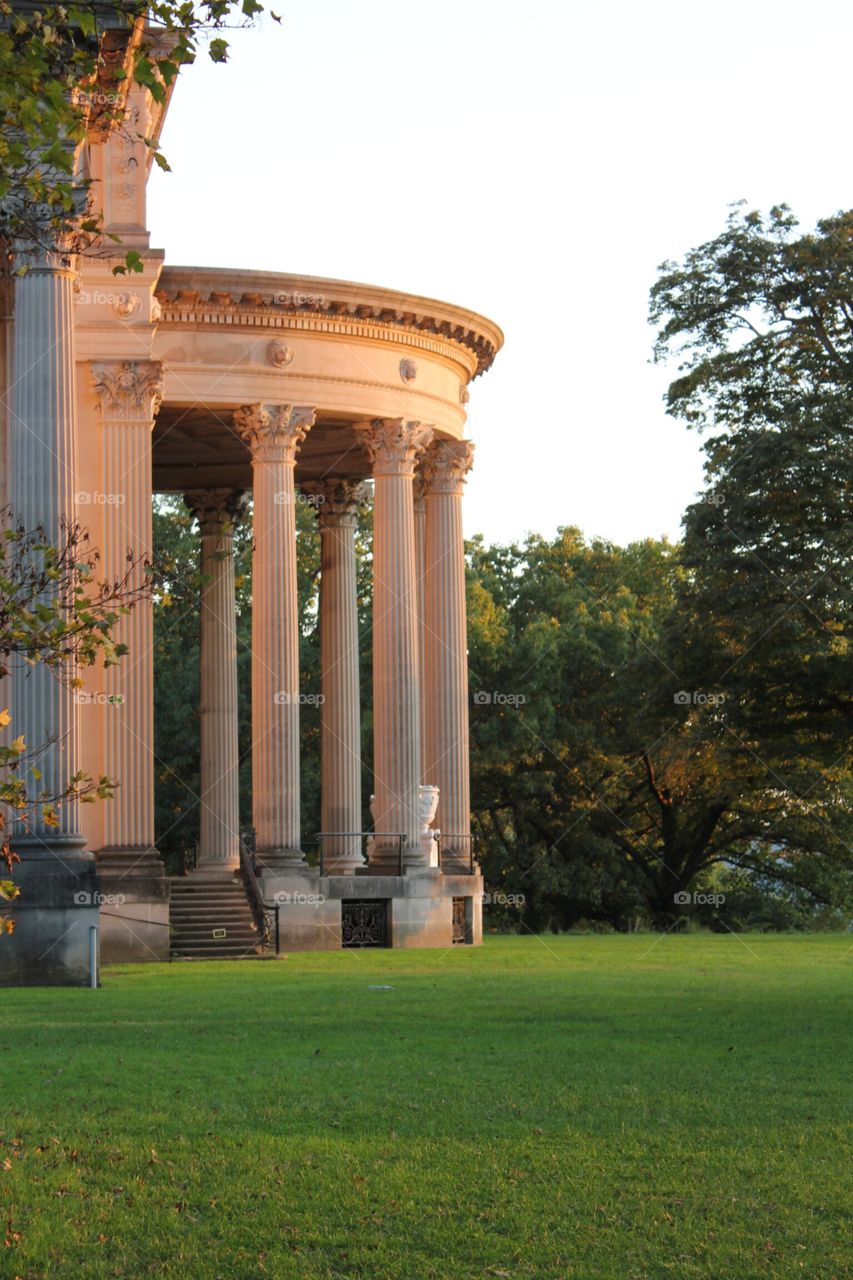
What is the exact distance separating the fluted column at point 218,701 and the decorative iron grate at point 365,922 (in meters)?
6.82

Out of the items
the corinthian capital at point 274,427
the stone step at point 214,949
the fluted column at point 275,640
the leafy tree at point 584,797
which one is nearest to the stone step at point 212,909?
the fluted column at point 275,640

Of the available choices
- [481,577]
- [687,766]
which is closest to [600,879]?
[481,577]

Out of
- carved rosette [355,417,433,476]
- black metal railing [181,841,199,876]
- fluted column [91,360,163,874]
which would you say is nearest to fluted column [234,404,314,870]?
carved rosette [355,417,433,476]

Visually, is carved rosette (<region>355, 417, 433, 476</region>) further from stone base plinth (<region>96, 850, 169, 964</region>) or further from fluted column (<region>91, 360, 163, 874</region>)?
stone base plinth (<region>96, 850, 169, 964</region>)

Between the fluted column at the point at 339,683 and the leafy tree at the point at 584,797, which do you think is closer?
the fluted column at the point at 339,683

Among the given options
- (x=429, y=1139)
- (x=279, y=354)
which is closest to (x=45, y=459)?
(x=279, y=354)

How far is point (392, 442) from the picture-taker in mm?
56219

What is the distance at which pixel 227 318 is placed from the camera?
53438 millimetres

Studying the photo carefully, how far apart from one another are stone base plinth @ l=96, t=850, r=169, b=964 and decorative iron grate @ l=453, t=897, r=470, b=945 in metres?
12.3

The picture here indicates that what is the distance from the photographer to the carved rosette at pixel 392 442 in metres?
56.2

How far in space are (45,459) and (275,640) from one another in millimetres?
18721

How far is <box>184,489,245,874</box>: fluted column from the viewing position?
60.0 metres

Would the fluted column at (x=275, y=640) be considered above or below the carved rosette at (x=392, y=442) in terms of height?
below

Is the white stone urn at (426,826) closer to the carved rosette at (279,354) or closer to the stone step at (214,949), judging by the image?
the stone step at (214,949)
